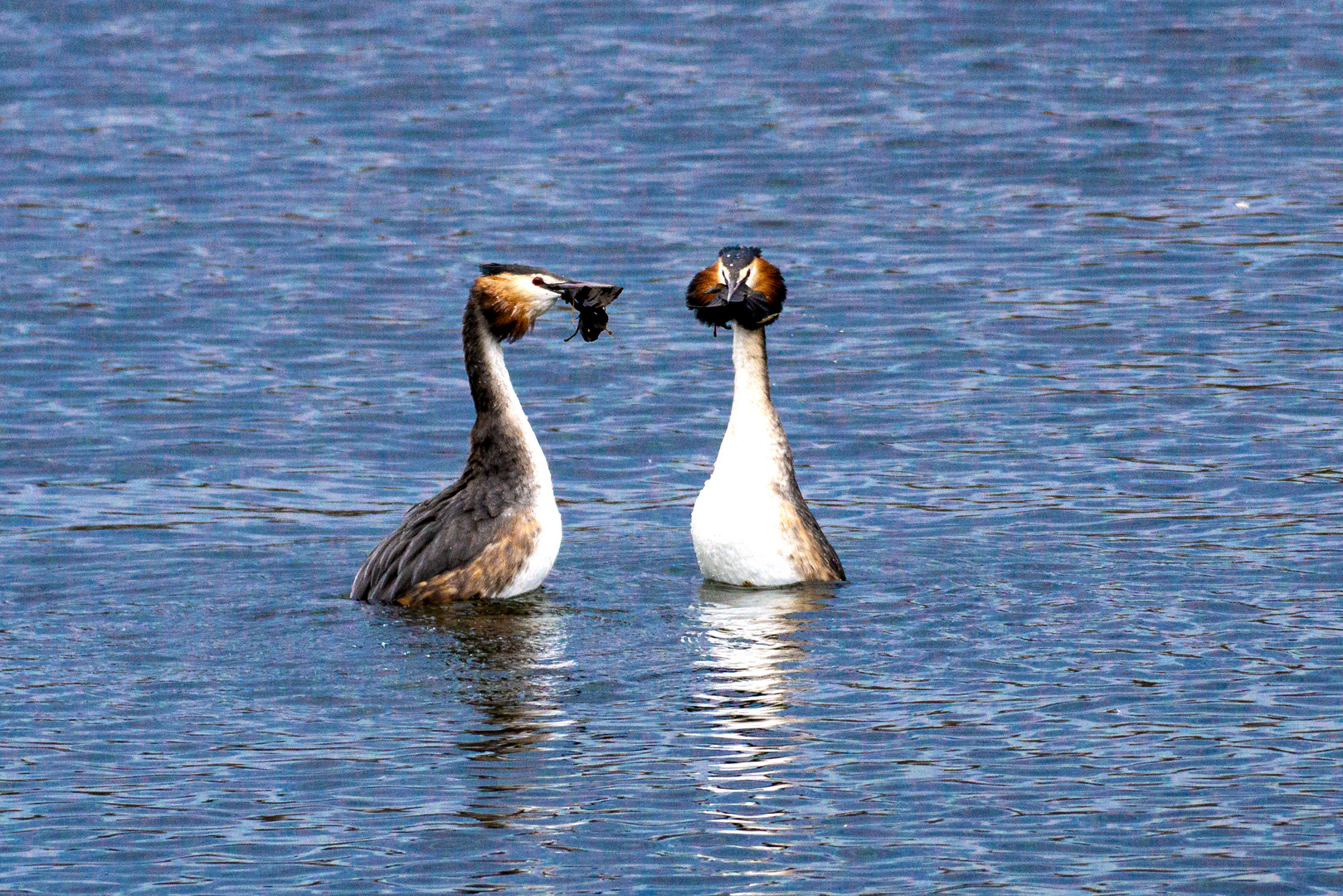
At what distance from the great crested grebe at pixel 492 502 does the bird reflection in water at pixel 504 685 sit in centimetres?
18

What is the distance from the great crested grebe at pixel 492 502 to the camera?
12602 mm

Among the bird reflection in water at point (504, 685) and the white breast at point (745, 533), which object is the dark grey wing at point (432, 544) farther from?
the white breast at point (745, 533)

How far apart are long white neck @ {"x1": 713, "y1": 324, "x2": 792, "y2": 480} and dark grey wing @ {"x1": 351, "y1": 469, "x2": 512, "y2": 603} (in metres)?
1.39

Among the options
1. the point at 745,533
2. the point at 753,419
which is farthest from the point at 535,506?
the point at 753,419

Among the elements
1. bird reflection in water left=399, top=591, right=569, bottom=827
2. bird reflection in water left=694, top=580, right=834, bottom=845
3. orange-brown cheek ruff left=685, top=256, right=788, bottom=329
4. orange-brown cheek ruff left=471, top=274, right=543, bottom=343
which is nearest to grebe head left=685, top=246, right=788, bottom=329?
orange-brown cheek ruff left=685, top=256, right=788, bottom=329

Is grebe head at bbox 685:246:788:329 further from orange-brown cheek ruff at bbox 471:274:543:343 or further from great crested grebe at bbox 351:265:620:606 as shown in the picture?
orange-brown cheek ruff at bbox 471:274:543:343

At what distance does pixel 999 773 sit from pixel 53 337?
12284 millimetres

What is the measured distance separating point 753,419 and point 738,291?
0.76 meters

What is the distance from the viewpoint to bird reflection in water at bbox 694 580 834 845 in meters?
9.35

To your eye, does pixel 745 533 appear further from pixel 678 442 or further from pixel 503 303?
pixel 678 442

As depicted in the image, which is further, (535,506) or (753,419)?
(753,419)

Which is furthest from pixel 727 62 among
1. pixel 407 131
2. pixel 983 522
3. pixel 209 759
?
pixel 209 759

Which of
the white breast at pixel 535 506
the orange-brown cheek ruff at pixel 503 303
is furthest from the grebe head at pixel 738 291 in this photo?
the white breast at pixel 535 506

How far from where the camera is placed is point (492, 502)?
12.8 m
